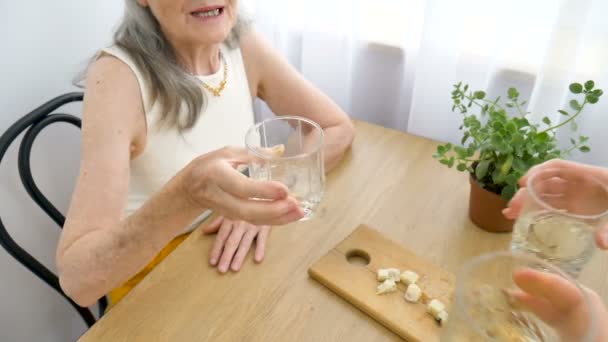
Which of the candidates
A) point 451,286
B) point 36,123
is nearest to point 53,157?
point 36,123

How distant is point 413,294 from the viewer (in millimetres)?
737

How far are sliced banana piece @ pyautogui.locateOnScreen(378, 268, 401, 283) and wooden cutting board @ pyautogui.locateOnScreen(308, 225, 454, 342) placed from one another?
0.04ft

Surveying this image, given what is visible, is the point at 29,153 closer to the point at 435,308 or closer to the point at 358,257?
the point at 358,257

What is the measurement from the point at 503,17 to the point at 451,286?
2.43 ft

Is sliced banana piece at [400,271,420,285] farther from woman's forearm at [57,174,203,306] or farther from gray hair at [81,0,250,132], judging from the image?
gray hair at [81,0,250,132]

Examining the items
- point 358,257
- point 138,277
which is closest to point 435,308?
point 358,257

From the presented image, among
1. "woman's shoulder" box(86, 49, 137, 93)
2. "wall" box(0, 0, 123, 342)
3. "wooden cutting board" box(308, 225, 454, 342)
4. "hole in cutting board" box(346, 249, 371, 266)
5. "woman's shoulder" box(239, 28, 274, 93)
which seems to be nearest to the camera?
"wooden cutting board" box(308, 225, 454, 342)

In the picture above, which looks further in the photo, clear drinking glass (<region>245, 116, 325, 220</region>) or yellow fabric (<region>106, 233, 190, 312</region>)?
yellow fabric (<region>106, 233, 190, 312</region>)

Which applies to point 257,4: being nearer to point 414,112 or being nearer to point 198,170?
point 414,112

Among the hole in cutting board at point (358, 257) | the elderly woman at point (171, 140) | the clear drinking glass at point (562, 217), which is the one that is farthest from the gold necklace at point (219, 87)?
the clear drinking glass at point (562, 217)

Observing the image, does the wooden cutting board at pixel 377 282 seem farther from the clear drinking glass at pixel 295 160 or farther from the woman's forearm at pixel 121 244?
the woman's forearm at pixel 121 244

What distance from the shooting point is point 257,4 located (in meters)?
1.61

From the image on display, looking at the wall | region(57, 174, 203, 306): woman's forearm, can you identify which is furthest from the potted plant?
the wall

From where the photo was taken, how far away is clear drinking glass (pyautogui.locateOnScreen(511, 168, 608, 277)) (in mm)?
620
